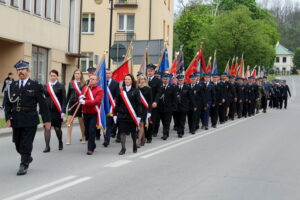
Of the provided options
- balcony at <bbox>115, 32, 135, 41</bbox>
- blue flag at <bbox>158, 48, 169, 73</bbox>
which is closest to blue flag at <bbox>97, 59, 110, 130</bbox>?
blue flag at <bbox>158, 48, 169, 73</bbox>

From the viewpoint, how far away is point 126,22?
41.0m

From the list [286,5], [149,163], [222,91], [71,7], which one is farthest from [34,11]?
[286,5]

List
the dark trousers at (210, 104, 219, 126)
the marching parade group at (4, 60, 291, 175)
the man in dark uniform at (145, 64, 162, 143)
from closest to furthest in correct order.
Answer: the marching parade group at (4, 60, 291, 175) < the man in dark uniform at (145, 64, 162, 143) < the dark trousers at (210, 104, 219, 126)

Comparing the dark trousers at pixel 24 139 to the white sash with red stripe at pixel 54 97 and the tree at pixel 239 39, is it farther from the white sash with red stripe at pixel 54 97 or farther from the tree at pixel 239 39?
the tree at pixel 239 39

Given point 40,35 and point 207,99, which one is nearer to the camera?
point 207,99

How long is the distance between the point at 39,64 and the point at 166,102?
14.3 metres

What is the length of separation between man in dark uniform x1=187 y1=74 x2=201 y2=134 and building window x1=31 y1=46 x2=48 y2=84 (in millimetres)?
11658

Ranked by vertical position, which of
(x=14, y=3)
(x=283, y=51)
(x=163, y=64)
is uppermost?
(x=283, y=51)

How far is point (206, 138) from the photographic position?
573 inches

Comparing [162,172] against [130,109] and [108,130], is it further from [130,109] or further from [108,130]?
[108,130]

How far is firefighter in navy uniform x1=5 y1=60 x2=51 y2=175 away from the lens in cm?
824

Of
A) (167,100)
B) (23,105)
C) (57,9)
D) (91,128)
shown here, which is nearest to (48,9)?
(57,9)

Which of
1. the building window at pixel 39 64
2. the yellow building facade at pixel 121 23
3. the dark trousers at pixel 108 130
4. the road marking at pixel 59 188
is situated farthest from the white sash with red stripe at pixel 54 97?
the yellow building facade at pixel 121 23

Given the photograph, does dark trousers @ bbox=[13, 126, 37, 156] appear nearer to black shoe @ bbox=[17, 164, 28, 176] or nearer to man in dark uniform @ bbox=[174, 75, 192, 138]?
black shoe @ bbox=[17, 164, 28, 176]
